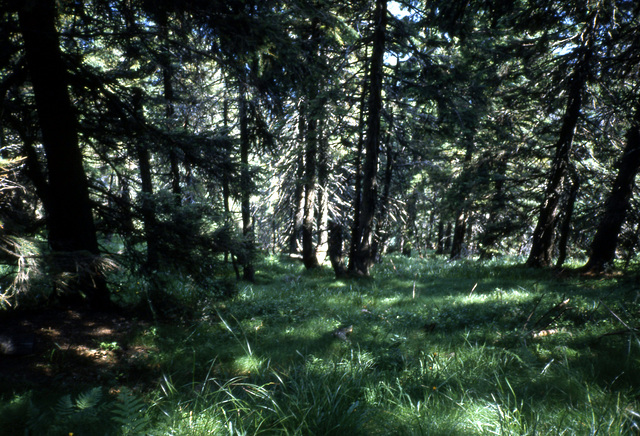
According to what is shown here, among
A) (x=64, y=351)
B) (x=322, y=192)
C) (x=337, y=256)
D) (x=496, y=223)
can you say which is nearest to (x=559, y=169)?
(x=496, y=223)

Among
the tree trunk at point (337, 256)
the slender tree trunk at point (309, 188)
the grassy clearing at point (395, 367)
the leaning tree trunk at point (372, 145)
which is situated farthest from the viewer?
the slender tree trunk at point (309, 188)

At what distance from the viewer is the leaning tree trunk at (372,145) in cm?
1074

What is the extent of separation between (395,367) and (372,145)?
8.36m

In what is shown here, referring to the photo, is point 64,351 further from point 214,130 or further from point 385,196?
point 385,196

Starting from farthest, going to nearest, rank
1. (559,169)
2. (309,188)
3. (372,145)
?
(309,188), (372,145), (559,169)

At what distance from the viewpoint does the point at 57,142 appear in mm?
5457

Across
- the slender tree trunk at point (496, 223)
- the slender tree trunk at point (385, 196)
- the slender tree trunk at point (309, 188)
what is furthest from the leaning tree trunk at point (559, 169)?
the slender tree trunk at point (309, 188)

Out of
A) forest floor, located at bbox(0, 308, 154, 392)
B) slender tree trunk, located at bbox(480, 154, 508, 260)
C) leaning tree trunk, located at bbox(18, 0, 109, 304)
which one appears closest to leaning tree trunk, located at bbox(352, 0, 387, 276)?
slender tree trunk, located at bbox(480, 154, 508, 260)

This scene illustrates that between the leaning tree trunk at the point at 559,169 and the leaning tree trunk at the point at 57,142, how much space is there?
39.2ft

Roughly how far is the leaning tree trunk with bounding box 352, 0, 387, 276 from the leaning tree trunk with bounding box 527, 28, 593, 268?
552 centimetres

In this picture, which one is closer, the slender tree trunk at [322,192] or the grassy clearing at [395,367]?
the grassy clearing at [395,367]

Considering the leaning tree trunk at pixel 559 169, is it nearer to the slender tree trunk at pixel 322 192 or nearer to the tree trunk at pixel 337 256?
the tree trunk at pixel 337 256

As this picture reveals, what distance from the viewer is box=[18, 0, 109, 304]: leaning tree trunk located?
5.15 meters

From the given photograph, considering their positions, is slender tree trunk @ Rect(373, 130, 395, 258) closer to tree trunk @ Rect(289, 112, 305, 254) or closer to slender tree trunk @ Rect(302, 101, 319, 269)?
slender tree trunk @ Rect(302, 101, 319, 269)
